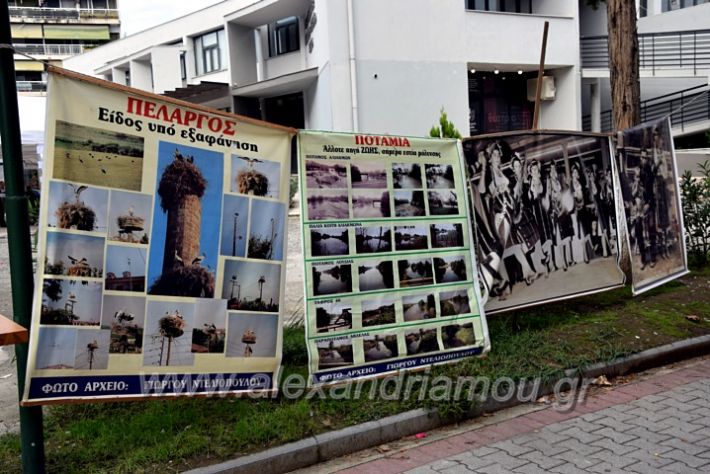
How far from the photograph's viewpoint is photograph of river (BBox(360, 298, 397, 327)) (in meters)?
5.26

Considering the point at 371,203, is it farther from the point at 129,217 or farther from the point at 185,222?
the point at 129,217

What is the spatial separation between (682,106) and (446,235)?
23.3m

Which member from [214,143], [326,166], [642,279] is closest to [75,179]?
[214,143]

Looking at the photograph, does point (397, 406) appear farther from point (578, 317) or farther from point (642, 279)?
point (642, 279)

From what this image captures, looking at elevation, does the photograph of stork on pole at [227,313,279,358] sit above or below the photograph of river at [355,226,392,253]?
below

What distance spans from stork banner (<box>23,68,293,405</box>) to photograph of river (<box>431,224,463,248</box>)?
1479 millimetres

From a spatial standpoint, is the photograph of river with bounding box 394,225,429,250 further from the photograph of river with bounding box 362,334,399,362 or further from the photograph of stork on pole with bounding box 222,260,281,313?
the photograph of stork on pole with bounding box 222,260,281,313

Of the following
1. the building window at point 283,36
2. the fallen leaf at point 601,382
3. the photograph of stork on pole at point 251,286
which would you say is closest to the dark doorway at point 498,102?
the building window at point 283,36

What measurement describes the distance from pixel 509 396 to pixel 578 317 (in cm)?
216

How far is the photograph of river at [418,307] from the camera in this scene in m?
5.45

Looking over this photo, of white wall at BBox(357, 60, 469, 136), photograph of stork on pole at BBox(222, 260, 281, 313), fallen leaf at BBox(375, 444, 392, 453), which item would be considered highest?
white wall at BBox(357, 60, 469, 136)

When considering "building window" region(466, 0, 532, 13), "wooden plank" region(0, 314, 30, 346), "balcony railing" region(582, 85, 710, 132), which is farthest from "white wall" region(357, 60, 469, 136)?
"wooden plank" region(0, 314, 30, 346)

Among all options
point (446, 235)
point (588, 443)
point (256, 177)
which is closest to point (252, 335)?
point (256, 177)

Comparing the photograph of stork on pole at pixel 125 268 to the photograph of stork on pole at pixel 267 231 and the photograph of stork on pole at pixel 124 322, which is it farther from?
the photograph of stork on pole at pixel 267 231
